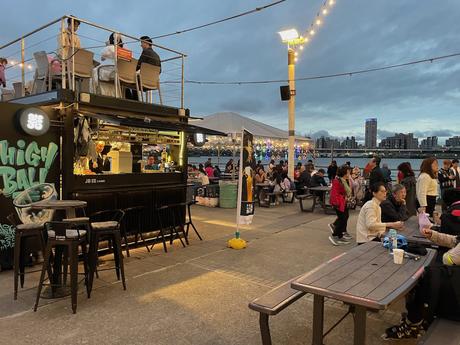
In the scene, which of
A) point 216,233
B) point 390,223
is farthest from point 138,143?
point 390,223

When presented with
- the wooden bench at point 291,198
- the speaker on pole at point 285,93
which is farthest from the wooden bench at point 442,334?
the speaker on pole at point 285,93

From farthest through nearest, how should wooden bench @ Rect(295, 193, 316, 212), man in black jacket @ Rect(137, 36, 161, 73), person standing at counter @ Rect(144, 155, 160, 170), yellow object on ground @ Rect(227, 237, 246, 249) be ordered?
wooden bench @ Rect(295, 193, 316, 212)
person standing at counter @ Rect(144, 155, 160, 170)
man in black jacket @ Rect(137, 36, 161, 73)
yellow object on ground @ Rect(227, 237, 246, 249)

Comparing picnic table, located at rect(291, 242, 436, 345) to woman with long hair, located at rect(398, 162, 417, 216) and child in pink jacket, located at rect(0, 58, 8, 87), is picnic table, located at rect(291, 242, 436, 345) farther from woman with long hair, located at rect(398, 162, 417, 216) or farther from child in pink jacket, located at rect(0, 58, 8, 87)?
child in pink jacket, located at rect(0, 58, 8, 87)

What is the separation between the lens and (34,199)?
5.56 meters

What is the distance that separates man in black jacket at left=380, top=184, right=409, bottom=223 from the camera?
523cm

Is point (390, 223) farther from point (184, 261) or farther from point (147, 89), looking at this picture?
point (147, 89)

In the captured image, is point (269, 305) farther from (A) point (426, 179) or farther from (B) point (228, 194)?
(B) point (228, 194)

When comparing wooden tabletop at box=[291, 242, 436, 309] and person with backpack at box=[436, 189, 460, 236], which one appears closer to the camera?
wooden tabletop at box=[291, 242, 436, 309]

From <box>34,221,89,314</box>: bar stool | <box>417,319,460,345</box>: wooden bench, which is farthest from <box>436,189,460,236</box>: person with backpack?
<box>34,221,89,314</box>: bar stool

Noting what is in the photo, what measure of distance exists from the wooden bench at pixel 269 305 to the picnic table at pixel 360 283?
22 centimetres

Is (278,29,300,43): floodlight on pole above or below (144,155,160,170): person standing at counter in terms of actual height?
above

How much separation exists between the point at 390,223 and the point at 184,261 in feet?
10.4

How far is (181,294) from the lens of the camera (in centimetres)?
451

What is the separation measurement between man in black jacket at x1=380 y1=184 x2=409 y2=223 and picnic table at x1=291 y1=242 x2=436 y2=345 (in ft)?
5.30
